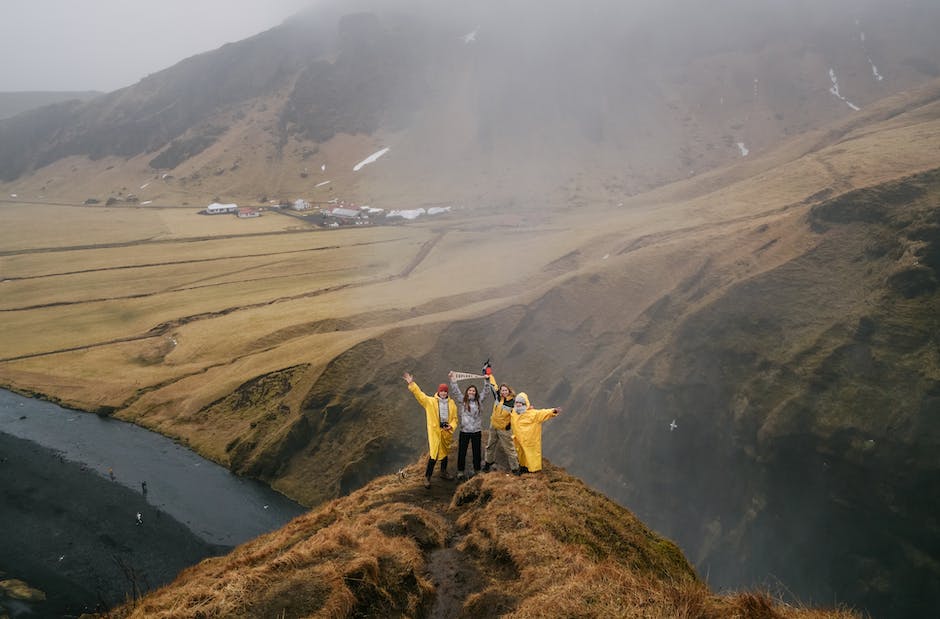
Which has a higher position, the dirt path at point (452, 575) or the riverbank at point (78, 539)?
the dirt path at point (452, 575)

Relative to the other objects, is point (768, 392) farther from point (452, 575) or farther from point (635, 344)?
point (452, 575)

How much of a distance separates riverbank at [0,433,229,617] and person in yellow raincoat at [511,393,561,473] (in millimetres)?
22143

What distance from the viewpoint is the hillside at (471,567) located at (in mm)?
11156

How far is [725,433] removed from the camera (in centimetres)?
3709

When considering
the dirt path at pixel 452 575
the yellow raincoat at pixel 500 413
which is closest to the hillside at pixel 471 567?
the dirt path at pixel 452 575

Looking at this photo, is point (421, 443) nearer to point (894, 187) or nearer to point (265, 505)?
point (265, 505)

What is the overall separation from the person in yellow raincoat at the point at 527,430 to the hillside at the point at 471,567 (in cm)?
72

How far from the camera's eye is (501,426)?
66.2 feet

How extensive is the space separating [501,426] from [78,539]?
3273 cm

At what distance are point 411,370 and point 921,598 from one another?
35692mm

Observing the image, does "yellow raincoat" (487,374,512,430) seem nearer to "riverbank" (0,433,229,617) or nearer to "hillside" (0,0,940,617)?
"hillside" (0,0,940,617)

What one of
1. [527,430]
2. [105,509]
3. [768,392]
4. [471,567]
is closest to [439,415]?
[527,430]

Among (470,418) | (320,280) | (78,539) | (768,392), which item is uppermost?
(470,418)

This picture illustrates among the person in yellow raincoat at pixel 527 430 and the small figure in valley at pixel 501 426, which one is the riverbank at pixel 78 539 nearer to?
the small figure in valley at pixel 501 426
